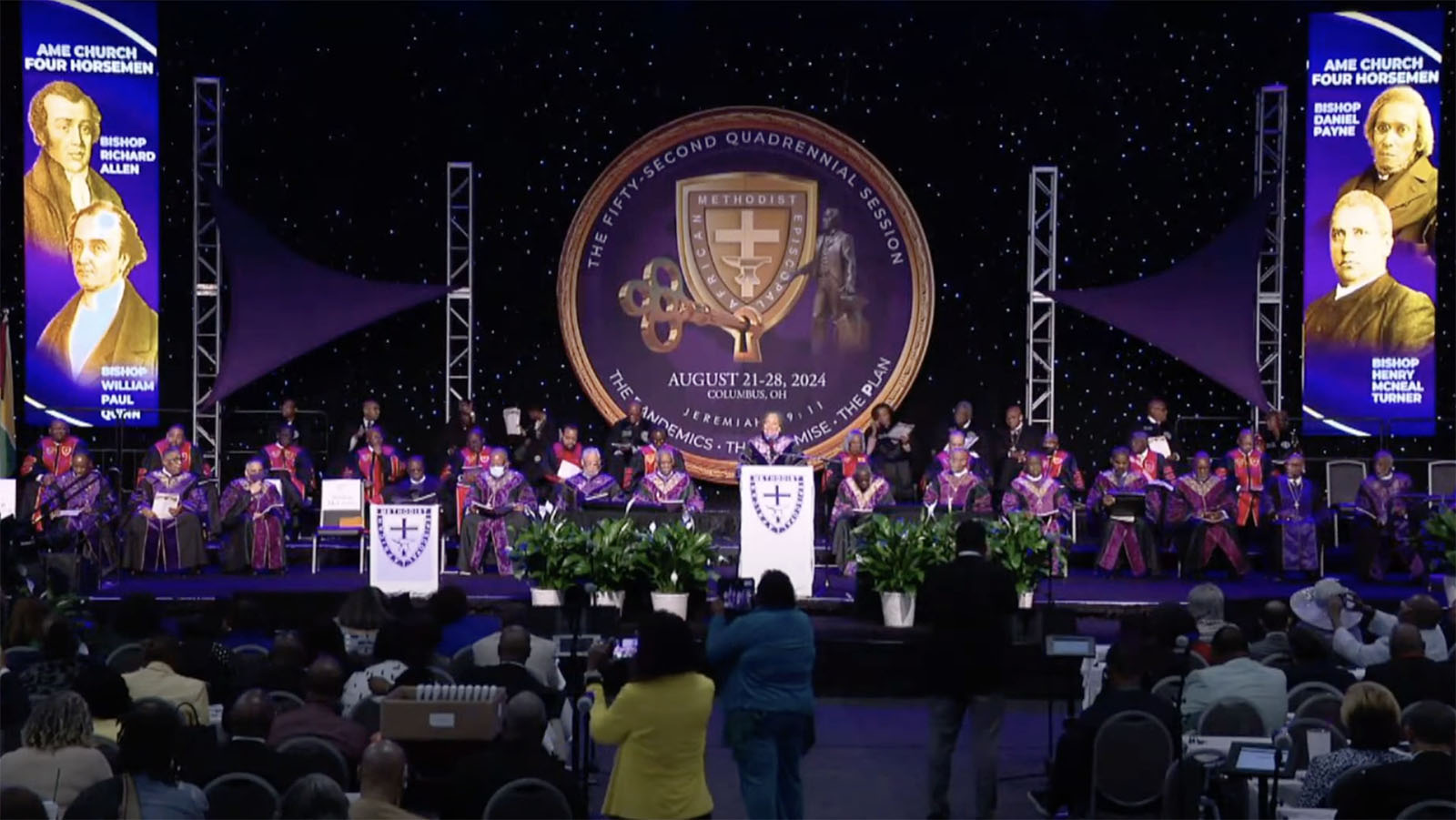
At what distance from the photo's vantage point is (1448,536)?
1341 cm

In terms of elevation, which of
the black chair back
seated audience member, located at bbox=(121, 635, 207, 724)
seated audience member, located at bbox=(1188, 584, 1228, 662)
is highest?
seated audience member, located at bbox=(1188, 584, 1228, 662)

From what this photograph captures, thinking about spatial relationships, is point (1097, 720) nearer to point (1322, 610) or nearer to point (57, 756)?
point (1322, 610)

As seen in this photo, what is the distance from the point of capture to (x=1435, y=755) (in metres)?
5.75

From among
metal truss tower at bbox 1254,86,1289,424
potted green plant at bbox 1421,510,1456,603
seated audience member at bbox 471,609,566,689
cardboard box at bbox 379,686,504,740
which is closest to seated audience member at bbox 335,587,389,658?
seated audience member at bbox 471,609,566,689

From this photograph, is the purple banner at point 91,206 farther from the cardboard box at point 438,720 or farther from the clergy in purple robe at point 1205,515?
the cardboard box at point 438,720

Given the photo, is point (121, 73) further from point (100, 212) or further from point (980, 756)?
point (980, 756)

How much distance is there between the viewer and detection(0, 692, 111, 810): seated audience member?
6027 millimetres

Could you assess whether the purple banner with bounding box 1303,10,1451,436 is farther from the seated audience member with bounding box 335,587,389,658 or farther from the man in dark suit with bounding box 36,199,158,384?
the man in dark suit with bounding box 36,199,158,384

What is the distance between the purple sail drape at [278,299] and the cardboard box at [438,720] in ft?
32.4

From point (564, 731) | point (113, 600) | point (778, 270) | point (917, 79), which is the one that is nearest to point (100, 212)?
point (113, 600)

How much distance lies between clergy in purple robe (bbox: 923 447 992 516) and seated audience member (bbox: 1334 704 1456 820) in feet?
31.3

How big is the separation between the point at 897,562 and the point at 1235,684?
14.4ft

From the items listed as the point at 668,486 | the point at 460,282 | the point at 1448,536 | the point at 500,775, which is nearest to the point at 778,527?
the point at 668,486

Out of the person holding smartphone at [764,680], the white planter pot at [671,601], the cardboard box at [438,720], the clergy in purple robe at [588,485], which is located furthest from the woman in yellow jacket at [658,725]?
the clergy in purple robe at [588,485]
